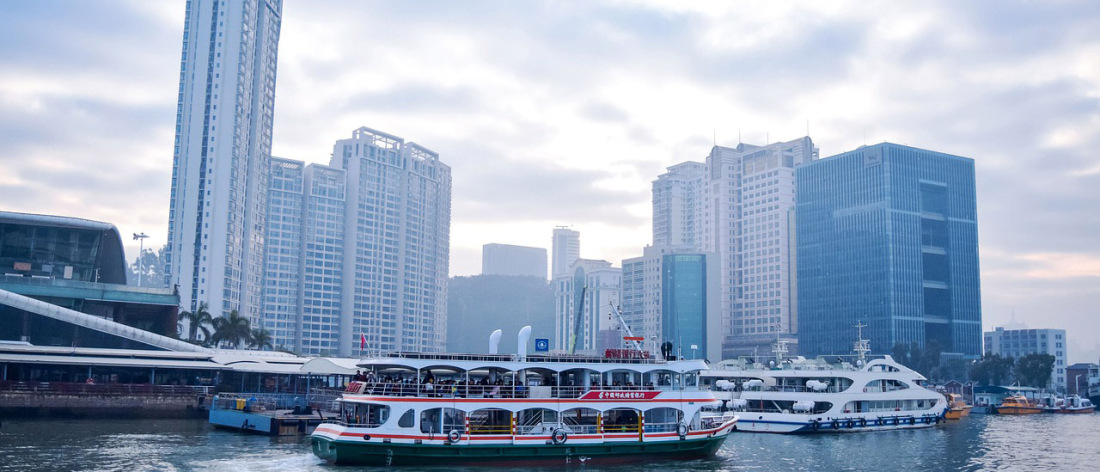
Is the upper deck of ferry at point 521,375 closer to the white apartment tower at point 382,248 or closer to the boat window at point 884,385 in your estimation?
the boat window at point 884,385

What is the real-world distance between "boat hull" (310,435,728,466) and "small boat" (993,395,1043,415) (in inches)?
3186

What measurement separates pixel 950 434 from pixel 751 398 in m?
15.8

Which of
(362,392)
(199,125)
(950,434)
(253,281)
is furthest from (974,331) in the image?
(362,392)

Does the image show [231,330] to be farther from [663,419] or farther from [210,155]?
[663,419]

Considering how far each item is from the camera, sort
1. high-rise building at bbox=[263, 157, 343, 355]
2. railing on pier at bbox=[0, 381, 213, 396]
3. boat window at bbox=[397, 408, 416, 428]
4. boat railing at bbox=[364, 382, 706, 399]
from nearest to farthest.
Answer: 1. boat window at bbox=[397, 408, 416, 428]
2. boat railing at bbox=[364, 382, 706, 399]
3. railing on pier at bbox=[0, 381, 213, 396]
4. high-rise building at bbox=[263, 157, 343, 355]

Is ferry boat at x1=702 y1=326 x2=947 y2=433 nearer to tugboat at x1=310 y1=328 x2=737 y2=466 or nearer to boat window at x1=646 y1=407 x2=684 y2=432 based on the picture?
tugboat at x1=310 y1=328 x2=737 y2=466

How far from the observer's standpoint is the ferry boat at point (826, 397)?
2739 inches

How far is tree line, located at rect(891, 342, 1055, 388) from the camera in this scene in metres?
139

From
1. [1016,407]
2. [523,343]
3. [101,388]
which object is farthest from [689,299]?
[523,343]

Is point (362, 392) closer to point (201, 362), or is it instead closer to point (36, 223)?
point (201, 362)

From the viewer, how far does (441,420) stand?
4303 centimetres

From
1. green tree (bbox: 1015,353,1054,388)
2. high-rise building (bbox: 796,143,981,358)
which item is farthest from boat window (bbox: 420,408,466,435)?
high-rise building (bbox: 796,143,981,358)

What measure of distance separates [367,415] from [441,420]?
368 cm

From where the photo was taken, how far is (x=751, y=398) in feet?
237
